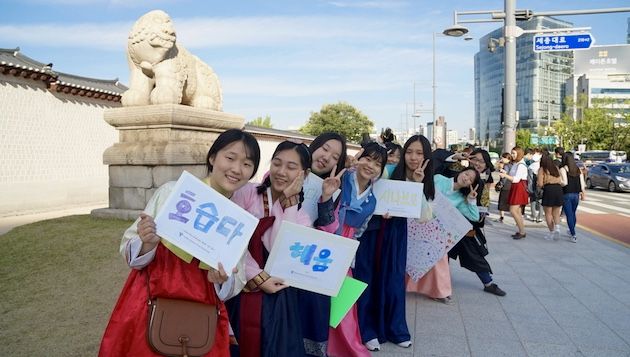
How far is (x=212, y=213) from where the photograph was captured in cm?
200

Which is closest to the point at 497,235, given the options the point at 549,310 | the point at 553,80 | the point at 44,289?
the point at 549,310

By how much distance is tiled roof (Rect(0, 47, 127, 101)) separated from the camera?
35.8 feet

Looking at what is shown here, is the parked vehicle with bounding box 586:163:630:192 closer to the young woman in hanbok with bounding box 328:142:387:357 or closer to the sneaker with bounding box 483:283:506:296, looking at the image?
the sneaker with bounding box 483:283:506:296

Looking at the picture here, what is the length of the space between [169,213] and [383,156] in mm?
1985

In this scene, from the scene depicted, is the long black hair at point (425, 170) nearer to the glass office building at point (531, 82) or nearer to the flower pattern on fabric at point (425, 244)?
the flower pattern on fabric at point (425, 244)

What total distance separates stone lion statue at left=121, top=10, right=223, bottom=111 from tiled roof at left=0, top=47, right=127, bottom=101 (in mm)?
4819

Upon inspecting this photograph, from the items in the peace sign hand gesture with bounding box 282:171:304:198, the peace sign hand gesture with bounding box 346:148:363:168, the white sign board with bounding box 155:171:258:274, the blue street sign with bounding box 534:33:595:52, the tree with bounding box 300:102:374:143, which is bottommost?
the white sign board with bounding box 155:171:258:274

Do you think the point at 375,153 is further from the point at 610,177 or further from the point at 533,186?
the point at 610,177

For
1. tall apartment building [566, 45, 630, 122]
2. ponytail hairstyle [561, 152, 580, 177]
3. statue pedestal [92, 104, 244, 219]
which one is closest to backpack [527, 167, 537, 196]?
ponytail hairstyle [561, 152, 580, 177]

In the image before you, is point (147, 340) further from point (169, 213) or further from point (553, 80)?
point (553, 80)

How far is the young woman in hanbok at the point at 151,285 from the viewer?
1.94m

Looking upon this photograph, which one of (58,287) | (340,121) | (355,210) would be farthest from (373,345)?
(340,121)

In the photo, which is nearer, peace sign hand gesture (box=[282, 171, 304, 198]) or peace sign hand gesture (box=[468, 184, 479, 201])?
peace sign hand gesture (box=[282, 171, 304, 198])

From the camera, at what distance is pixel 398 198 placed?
370 centimetres
